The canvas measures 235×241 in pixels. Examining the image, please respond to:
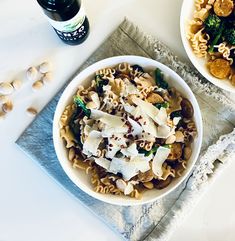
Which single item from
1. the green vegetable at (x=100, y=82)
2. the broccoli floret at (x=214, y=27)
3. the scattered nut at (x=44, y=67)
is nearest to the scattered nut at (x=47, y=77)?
the scattered nut at (x=44, y=67)

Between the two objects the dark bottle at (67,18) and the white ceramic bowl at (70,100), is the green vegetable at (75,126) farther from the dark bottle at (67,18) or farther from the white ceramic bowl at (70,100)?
the dark bottle at (67,18)

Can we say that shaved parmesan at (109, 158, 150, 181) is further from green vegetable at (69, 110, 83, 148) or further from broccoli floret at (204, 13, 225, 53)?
broccoli floret at (204, 13, 225, 53)

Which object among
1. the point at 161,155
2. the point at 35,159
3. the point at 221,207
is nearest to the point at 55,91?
the point at 35,159

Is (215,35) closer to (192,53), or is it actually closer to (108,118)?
(192,53)

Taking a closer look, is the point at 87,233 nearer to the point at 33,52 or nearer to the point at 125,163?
the point at 125,163

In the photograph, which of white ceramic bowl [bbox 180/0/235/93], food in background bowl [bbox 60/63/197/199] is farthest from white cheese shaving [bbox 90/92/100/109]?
white ceramic bowl [bbox 180/0/235/93]

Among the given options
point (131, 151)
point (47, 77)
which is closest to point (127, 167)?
point (131, 151)
